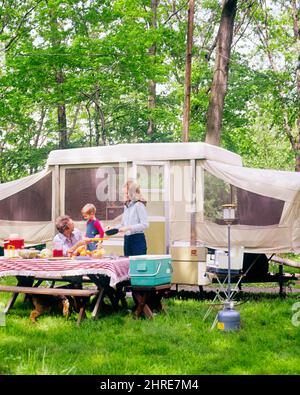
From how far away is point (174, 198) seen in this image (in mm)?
9016

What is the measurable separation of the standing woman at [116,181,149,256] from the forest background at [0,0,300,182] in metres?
6.33

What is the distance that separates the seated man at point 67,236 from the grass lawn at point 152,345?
90 cm

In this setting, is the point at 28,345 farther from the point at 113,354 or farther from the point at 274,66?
the point at 274,66

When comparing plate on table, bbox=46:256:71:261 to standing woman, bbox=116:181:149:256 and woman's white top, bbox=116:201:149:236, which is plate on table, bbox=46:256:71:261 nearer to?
standing woman, bbox=116:181:149:256

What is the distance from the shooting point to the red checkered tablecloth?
21.3ft

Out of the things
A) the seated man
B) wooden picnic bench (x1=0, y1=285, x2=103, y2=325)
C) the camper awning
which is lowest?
wooden picnic bench (x1=0, y1=285, x2=103, y2=325)

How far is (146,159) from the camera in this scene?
9.09 metres

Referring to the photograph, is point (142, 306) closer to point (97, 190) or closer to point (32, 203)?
point (97, 190)

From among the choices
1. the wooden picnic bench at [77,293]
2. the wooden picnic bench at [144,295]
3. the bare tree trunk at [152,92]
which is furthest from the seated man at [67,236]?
the bare tree trunk at [152,92]

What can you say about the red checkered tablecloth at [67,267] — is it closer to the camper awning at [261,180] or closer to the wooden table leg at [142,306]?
the wooden table leg at [142,306]

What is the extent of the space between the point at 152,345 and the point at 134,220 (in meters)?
2.23

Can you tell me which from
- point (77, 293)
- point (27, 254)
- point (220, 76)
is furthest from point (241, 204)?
point (220, 76)

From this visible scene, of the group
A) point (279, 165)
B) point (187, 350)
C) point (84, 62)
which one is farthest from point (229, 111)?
point (187, 350)

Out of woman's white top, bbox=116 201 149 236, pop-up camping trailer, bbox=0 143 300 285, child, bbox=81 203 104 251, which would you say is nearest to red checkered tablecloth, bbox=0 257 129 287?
woman's white top, bbox=116 201 149 236
